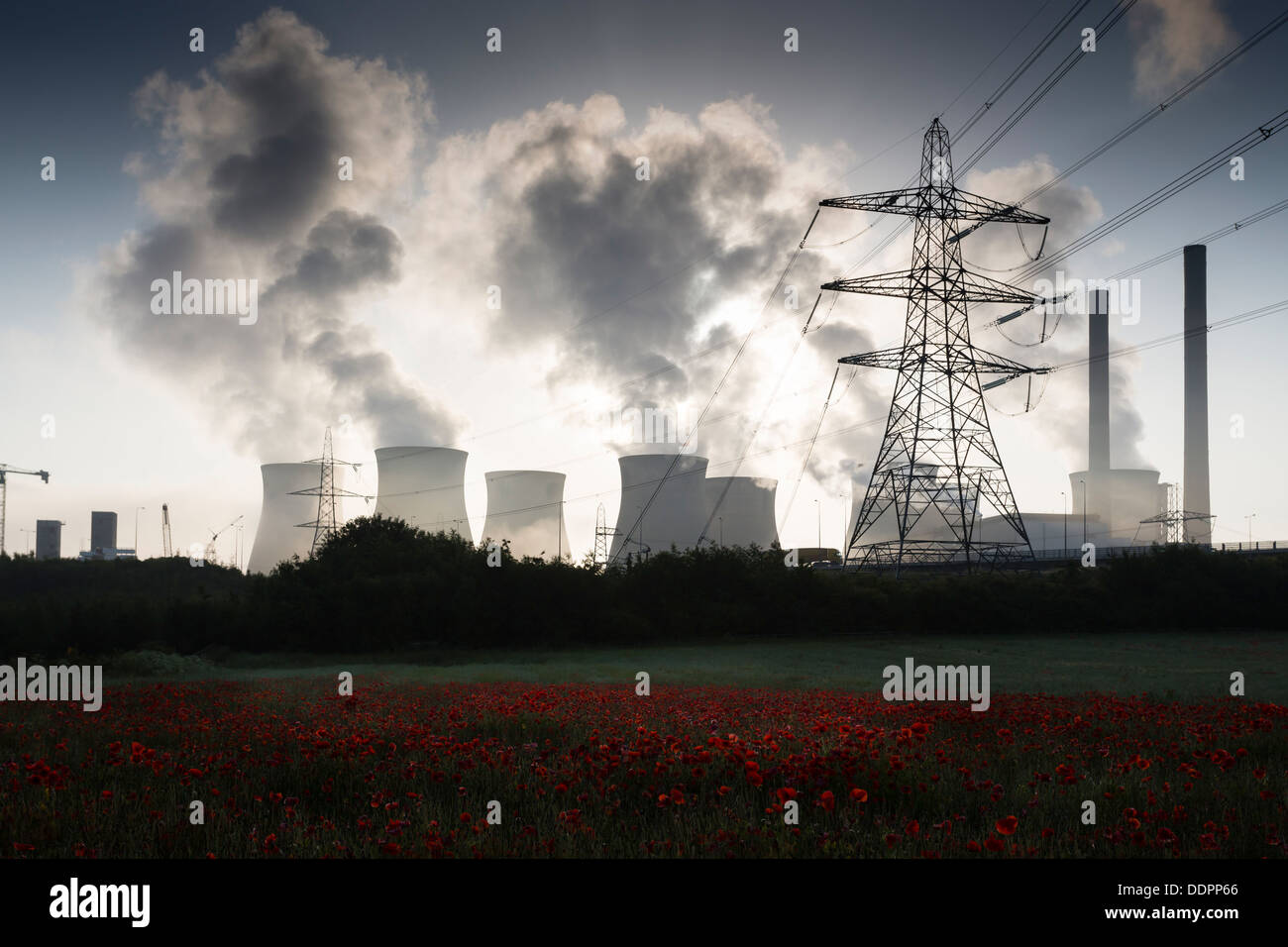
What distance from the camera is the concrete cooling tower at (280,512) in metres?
52.3

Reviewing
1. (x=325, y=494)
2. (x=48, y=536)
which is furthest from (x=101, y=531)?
(x=325, y=494)

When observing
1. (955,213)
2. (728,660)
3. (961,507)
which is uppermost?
(955,213)

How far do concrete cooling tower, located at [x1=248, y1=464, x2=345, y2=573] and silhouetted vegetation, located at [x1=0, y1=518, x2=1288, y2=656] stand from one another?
2202 centimetres

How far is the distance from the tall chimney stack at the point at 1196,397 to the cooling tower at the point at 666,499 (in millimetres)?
42927

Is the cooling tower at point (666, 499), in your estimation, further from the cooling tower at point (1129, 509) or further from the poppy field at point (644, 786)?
the poppy field at point (644, 786)

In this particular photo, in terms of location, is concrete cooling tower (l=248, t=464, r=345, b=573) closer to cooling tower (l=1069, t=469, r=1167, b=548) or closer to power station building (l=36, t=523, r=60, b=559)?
cooling tower (l=1069, t=469, r=1167, b=548)

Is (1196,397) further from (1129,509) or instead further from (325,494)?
(325,494)

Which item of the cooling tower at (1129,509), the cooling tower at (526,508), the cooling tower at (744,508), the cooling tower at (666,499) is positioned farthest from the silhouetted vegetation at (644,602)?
the cooling tower at (1129,509)

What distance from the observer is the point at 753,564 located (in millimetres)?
32000

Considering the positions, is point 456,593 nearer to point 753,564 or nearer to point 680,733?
point 753,564
